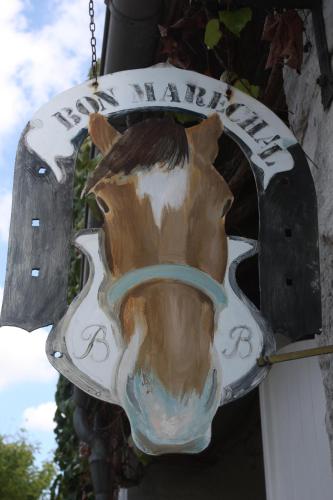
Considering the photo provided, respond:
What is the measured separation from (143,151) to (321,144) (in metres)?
0.64

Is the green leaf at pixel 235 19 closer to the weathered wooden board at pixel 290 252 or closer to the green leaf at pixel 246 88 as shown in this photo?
the green leaf at pixel 246 88

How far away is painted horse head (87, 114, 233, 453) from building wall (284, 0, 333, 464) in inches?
14.9

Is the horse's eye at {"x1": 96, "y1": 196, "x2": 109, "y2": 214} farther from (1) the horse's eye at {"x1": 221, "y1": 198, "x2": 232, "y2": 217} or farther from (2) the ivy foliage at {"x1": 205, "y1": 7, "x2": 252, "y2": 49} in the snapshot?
(2) the ivy foliage at {"x1": 205, "y1": 7, "x2": 252, "y2": 49}

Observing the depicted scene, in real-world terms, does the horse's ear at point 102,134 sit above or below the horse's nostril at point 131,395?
above

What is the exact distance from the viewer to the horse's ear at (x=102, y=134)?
6.53 feet

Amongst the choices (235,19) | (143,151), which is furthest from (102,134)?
(235,19)

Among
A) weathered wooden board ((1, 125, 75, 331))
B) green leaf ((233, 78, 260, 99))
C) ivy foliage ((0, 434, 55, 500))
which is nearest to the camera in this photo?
weathered wooden board ((1, 125, 75, 331))

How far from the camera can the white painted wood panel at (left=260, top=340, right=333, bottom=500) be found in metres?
2.51

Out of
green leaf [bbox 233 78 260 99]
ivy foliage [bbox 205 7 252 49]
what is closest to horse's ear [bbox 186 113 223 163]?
green leaf [bbox 233 78 260 99]

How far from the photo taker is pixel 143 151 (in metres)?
1.99

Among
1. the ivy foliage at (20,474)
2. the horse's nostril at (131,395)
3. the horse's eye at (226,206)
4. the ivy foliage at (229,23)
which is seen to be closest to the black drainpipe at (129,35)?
the ivy foliage at (229,23)

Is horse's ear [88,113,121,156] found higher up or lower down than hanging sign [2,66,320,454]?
higher up

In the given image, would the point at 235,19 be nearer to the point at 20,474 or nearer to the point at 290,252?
the point at 290,252

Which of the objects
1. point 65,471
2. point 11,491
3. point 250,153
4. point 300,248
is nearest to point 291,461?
point 300,248
